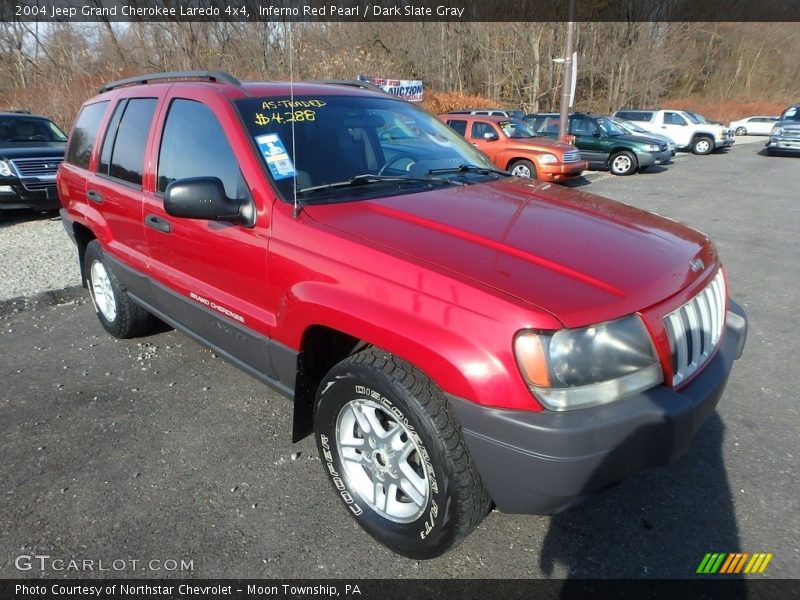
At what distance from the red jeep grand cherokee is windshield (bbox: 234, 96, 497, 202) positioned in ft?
0.04

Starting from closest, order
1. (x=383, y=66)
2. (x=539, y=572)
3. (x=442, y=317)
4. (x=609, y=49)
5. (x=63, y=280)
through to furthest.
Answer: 1. (x=442, y=317)
2. (x=539, y=572)
3. (x=63, y=280)
4. (x=383, y=66)
5. (x=609, y=49)

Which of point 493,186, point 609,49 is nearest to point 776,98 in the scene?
point 609,49

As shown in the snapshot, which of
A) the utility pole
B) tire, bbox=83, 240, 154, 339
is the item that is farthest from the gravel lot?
the utility pole

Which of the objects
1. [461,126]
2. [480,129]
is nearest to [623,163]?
[480,129]

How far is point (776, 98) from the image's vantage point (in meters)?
50.7

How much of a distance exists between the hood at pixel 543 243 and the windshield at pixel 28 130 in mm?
9698

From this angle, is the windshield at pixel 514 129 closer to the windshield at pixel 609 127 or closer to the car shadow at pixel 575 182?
the car shadow at pixel 575 182

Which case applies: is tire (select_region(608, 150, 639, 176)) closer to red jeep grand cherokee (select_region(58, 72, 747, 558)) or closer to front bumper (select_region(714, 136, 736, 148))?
front bumper (select_region(714, 136, 736, 148))

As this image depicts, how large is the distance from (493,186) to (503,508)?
5.64 ft

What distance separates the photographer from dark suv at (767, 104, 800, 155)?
65.3 feet

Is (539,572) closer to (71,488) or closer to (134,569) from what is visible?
(134,569)

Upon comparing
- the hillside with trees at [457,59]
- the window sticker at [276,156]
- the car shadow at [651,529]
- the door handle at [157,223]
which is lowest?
the car shadow at [651,529]

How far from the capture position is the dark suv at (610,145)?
15688mm

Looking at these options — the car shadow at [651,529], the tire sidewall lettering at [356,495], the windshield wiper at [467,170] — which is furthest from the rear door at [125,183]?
the car shadow at [651,529]
